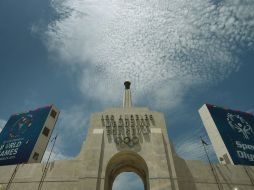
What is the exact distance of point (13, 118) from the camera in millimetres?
39656

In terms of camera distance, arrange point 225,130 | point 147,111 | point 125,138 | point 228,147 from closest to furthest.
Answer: point 125,138
point 147,111
point 228,147
point 225,130

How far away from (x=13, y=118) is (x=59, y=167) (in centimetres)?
2394

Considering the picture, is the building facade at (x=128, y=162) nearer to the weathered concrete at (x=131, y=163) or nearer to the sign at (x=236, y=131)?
the weathered concrete at (x=131, y=163)

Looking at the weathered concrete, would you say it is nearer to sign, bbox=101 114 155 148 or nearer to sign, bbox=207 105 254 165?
sign, bbox=101 114 155 148

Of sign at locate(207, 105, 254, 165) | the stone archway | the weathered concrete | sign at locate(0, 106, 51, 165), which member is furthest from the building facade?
sign at locate(0, 106, 51, 165)

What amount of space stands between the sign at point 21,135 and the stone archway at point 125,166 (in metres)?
15.7

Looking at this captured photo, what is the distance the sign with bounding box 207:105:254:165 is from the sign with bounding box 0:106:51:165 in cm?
3465

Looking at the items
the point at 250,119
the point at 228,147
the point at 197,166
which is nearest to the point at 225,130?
the point at 228,147

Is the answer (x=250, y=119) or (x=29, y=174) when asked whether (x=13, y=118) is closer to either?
(x=29, y=174)

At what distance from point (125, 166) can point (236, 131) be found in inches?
952

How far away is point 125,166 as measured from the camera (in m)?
26.5

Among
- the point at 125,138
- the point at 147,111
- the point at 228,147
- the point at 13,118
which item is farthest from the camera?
the point at 13,118

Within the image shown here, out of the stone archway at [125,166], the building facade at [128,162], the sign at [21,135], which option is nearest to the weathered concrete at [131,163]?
the building facade at [128,162]

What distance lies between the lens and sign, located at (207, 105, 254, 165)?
3253 cm
